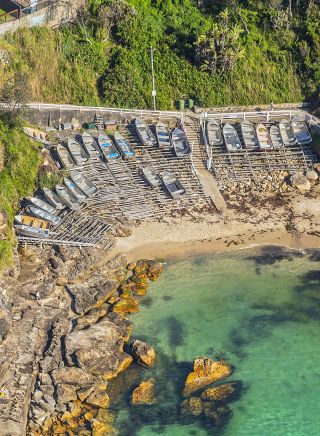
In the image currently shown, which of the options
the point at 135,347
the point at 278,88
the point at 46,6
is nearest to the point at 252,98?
the point at 278,88

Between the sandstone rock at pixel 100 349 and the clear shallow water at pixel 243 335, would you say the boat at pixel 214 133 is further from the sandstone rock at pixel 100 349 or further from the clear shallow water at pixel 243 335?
the sandstone rock at pixel 100 349

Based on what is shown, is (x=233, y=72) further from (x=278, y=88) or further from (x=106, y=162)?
(x=106, y=162)

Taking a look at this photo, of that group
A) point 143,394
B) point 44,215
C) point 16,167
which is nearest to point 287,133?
point 44,215

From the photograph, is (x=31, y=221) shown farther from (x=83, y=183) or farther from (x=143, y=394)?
(x=143, y=394)

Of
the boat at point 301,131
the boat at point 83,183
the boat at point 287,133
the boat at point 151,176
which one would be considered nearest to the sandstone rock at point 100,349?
the boat at point 83,183

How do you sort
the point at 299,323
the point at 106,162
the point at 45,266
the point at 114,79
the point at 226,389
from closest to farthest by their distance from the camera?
the point at 226,389 → the point at 299,323 → the point at 45,266 → the point at 106,162 → the point at 114,79

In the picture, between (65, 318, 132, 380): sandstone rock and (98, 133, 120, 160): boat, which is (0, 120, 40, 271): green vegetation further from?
(65, 318, 132, 380): sandstone rock
